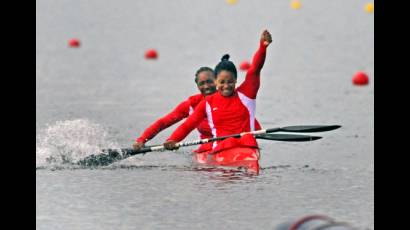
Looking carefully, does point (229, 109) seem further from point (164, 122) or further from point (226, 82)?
point (164, 122)

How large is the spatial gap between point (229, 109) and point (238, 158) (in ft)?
1.67

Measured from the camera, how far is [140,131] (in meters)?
13.2

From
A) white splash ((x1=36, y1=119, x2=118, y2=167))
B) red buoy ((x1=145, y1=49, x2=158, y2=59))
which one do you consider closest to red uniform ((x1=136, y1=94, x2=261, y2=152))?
white splash ((x1=36, y1=119, x2=118, y2=167))

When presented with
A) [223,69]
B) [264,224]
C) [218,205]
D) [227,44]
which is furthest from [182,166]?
[227,44]

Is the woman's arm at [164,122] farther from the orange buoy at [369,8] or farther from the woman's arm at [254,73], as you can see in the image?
the orange buoy at [369,8]

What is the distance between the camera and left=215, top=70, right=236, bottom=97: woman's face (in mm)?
11000


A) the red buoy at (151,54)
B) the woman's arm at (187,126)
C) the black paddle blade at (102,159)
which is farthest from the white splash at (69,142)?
the red buoy at (151,54)

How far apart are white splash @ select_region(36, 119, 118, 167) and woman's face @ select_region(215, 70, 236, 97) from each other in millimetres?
1483

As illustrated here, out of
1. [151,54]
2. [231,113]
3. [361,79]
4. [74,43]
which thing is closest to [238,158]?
[231,113]

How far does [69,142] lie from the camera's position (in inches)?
468

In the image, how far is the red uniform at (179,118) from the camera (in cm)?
1162

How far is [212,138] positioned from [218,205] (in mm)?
1828

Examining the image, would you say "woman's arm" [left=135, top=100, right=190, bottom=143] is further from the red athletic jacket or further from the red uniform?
the red athletic jacket
